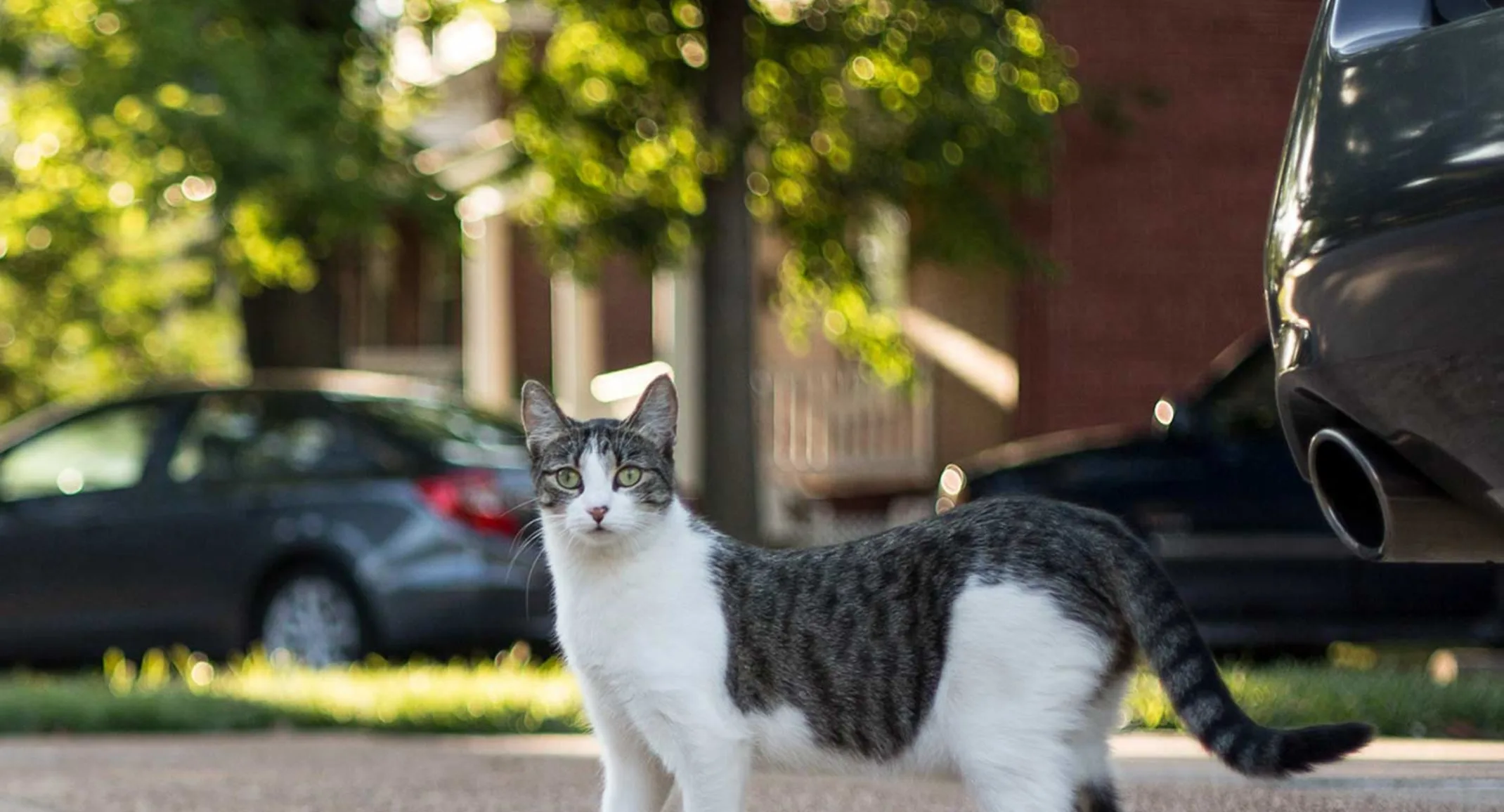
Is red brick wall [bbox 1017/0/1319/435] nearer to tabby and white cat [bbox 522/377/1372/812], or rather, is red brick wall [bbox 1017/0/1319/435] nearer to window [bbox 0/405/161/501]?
window [bbox 0/405/161/501]

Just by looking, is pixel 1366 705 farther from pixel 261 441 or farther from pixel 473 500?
pixel 261 441

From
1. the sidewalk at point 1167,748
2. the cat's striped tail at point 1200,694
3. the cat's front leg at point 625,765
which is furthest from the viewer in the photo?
the sidewalk at point 1167,748

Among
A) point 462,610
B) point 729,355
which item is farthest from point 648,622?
point 729,355

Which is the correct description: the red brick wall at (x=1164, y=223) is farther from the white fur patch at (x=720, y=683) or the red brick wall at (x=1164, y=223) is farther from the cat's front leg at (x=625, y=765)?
the cat's front leg at (x=625, y=765)

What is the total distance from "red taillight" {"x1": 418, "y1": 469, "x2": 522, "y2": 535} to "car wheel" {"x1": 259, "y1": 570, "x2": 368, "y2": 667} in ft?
2.19

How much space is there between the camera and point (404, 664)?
36.3 ft

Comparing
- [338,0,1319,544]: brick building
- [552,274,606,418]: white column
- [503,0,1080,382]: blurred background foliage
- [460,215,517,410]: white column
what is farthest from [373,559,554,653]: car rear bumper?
[460,215,517,410]: white column

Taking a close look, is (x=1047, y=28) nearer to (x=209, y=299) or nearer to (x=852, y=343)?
(x=852, y=343)

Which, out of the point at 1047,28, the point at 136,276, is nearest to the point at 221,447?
the point at 1047,28

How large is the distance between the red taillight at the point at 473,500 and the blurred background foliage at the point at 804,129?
3270 millimetres

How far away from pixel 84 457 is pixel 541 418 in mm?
7169

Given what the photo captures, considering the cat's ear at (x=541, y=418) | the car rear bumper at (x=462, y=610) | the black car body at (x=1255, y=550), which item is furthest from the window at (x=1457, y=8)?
the car rear bumper at (x=462, y=610)

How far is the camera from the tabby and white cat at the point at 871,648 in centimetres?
429

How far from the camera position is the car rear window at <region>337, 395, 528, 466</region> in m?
10.8
